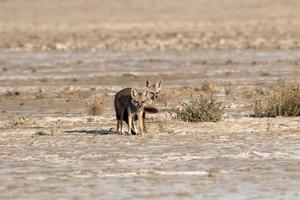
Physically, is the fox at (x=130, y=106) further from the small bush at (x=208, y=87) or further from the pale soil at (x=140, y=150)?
the small bush at (x=208, y=87)

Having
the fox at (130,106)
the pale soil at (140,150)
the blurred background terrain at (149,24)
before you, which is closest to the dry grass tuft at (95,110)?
the pale soil at (140,150)

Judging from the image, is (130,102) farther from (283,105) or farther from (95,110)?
(95,110)

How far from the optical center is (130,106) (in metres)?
15.7

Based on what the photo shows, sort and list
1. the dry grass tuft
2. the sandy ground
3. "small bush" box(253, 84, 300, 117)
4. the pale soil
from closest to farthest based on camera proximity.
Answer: the pale soil → the sandy ground → "small bush" box(253, 84, 300, 117) → the dry grass tuft

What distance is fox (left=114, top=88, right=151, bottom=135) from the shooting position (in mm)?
15617

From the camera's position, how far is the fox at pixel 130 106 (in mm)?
15617

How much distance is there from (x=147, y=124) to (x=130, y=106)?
191 cm

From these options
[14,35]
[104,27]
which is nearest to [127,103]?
[14,35]

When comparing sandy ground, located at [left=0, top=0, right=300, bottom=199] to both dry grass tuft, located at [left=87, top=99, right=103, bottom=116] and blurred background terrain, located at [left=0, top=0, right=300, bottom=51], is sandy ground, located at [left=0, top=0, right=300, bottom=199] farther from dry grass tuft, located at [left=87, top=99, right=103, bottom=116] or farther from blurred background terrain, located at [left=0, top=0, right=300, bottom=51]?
blurred background terrain, located at [left=0, top=0, right=300, bottom=51]

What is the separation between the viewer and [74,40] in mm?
56781

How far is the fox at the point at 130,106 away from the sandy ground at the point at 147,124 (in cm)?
25

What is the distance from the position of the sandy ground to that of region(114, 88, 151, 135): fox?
254mm

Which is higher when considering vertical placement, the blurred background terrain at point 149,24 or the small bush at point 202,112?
the blurred background terrain at point 149,24

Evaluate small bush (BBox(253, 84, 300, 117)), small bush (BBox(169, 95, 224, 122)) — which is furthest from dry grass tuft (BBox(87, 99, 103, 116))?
small bush (BBox(253, 84, 300, 117))
